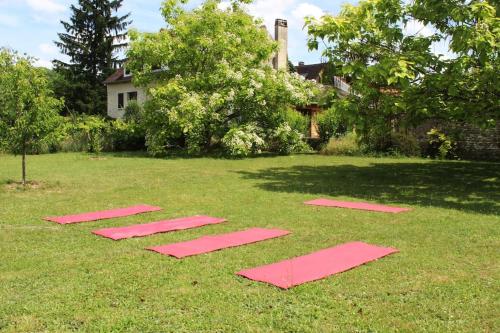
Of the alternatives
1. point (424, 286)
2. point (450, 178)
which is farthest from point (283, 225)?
point (450, 178)

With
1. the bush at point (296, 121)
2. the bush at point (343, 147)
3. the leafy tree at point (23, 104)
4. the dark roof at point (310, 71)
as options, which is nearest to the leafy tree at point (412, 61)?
the leafy tree at point (23, 104)

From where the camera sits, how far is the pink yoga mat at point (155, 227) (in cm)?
692

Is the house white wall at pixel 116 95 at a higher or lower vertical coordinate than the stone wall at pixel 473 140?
higher

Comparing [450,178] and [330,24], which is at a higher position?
[330,24]

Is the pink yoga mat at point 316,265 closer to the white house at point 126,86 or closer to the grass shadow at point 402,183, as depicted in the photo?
the grass shadow at point 402,183

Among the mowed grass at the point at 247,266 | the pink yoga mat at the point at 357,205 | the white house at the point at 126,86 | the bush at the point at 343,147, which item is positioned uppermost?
the white house at the point at 126,86

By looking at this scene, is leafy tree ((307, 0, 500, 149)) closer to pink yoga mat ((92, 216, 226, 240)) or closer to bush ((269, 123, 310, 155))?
pink yoga mat ((92, 216, 226, 240))

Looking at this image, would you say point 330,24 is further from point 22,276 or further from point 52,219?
Result: point 22,276

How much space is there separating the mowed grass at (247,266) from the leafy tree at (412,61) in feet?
6.92

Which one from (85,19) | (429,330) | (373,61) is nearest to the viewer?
(429,330)

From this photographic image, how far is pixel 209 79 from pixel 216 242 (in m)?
16.7

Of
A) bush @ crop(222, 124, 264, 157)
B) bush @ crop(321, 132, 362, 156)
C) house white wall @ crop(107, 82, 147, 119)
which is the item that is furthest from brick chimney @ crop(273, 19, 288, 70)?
bush @ crop(222, 124, 264, 157)

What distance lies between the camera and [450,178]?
13953 millimetres

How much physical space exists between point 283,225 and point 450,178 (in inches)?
323
